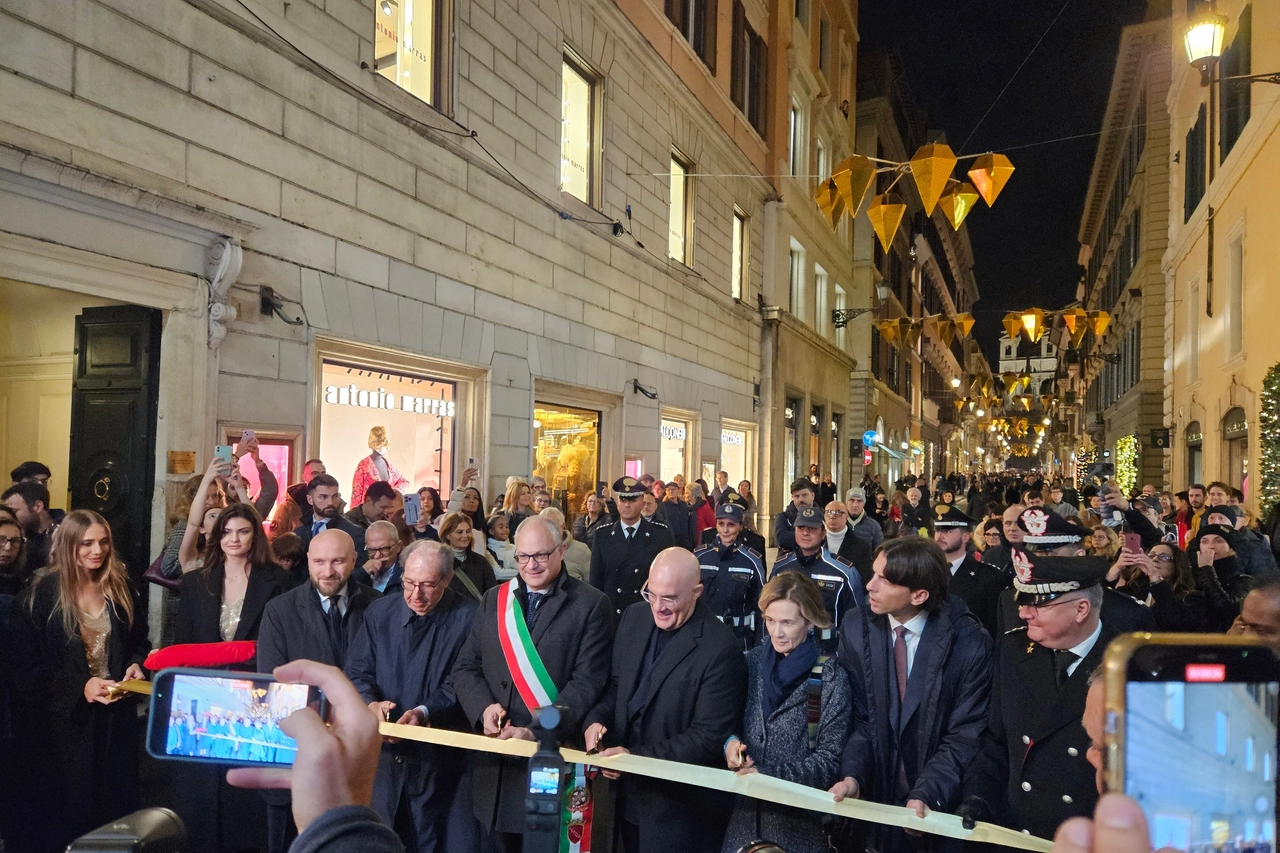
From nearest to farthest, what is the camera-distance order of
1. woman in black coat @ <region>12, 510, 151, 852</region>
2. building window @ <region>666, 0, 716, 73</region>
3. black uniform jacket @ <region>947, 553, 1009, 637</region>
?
woman in black coat @ <region>12, 510, 151, 852</region>, black uniform jacket @ <region>947, 553, 1009, 637</region>, building window @ <region>666, 0, 716, 73</region>

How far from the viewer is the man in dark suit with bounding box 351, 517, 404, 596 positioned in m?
5.95

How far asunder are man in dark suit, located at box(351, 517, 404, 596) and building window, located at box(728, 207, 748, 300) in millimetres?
17894

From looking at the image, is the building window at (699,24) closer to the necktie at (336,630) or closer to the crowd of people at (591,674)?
the crowd of people at (591,674)

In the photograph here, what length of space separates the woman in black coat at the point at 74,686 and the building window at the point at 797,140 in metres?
25.5

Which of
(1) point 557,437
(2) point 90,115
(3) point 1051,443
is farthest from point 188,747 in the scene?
(3) point 1051,443

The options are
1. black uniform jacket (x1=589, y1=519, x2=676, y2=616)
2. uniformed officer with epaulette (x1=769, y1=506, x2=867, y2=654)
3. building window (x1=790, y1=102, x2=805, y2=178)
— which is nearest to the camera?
uniformed officer with epaulette (x1=769, y1=506, x2=867, y2=654)

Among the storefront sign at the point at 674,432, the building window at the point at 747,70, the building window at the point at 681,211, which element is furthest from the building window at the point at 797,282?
the storefront sign at the point at 674,432

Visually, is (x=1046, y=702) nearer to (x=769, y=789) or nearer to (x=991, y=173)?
(x=769, y=789)

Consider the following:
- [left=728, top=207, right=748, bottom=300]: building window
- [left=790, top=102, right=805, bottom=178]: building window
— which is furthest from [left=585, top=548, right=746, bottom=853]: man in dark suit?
[left=790, top=102, right=805, bottom=178]: building window

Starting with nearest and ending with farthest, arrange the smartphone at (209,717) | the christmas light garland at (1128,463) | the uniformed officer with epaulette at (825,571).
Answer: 1. the smartphone at (209,717)
2. the uniformed officer with epaulette at (825,571)
3. the christmas light garland at (1128,463)

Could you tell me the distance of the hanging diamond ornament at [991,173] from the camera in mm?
12062

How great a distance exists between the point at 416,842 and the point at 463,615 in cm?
111

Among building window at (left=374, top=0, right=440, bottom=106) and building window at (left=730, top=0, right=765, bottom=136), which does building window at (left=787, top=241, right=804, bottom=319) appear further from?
building window at (left=374, top=0, right=440, bottom=106)

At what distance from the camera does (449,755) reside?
4586 mm
